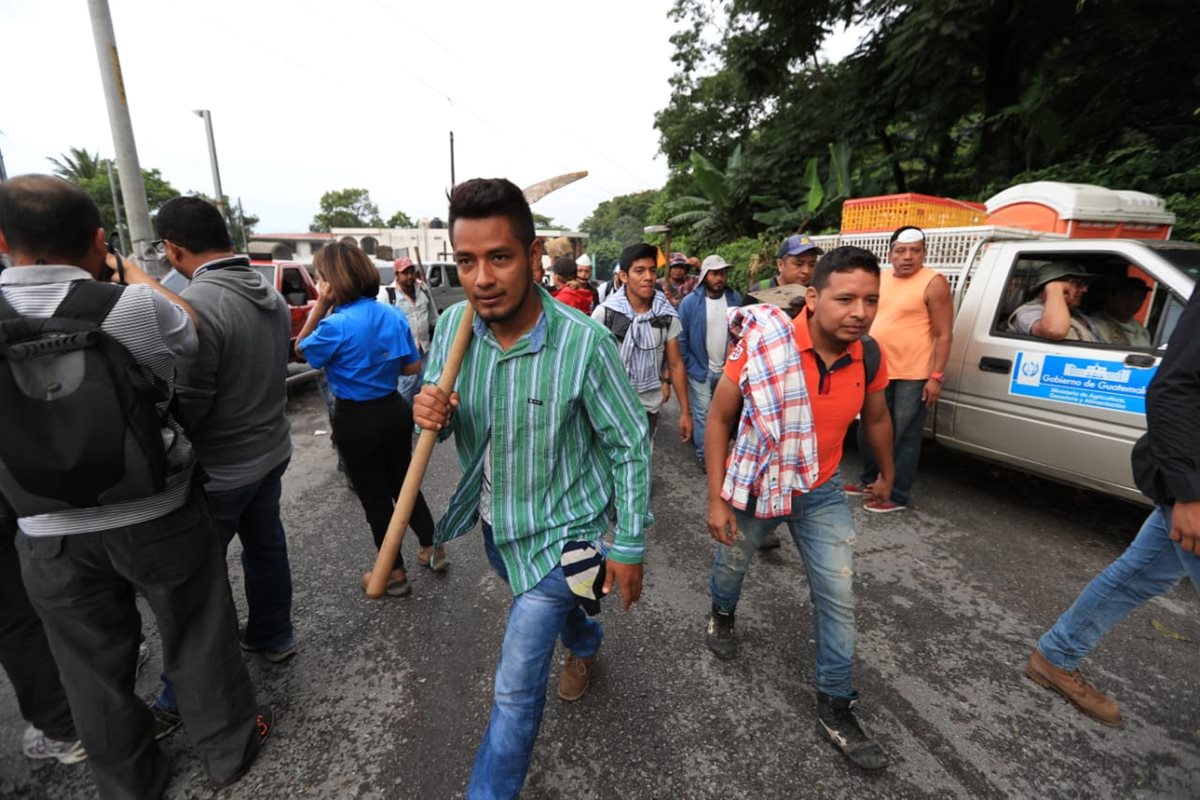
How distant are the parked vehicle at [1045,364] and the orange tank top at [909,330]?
0.48m

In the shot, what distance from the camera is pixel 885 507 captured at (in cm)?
424

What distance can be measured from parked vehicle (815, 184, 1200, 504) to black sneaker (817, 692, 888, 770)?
252cm

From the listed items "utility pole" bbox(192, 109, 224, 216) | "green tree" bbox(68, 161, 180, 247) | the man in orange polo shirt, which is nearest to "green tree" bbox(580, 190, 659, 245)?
"utility pole" bbox(192, 109, 224, 216)

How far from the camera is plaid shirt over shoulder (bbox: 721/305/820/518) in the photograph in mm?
2172

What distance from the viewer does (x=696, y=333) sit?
190 inches

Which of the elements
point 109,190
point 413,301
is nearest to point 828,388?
point 413,301

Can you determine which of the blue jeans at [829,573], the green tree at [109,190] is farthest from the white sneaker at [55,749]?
the green tree at [109,190]

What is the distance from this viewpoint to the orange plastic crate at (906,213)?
5.26m

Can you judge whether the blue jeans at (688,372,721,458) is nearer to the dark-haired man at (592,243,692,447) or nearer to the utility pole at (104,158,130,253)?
the dark-haired man at (592,243,692,447)

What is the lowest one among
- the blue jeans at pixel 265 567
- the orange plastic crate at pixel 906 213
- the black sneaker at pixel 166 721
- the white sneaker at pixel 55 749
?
the white sneaker at pixel 55 749

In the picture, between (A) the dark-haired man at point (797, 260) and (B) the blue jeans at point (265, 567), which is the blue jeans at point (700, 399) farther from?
(B) the blue jeans at point (265, 567)

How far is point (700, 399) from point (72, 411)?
162 inches

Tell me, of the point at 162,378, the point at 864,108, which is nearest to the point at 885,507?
the point at 162,378

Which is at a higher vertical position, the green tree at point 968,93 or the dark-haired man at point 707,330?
the green tree at point 968,93
